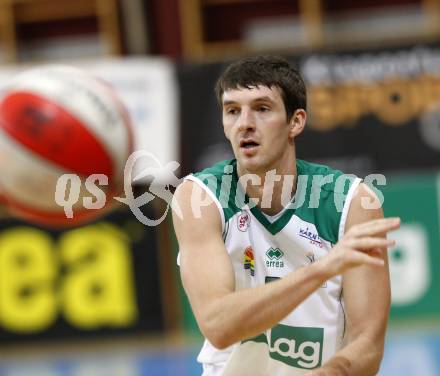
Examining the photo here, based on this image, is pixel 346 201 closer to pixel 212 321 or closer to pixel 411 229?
pixel 212 321

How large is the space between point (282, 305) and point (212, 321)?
11.0 inches

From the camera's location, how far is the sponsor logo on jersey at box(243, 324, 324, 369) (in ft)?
12.2

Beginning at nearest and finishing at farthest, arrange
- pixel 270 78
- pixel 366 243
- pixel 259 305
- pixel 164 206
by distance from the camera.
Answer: pixel 366 243 → pixel 259 305 → pixel 270 78 → pixel 164 206

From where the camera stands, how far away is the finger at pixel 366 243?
3.01 m

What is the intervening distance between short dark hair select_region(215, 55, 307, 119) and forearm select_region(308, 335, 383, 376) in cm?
89

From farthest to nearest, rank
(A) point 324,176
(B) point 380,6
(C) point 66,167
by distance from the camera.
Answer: (B) point 380,6 → (C) point 66,167 → (A) point 324,176

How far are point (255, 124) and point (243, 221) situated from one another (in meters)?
0.40

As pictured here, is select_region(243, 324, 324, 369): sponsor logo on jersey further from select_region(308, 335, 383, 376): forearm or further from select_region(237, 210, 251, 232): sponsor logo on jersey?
select_region(237, 210, 251, 232): sponsor logo on jersey

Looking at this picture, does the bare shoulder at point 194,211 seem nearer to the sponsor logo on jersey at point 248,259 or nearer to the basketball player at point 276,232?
the basketball player at point 276,232

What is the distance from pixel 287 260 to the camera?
375cm

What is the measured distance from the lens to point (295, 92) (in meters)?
3.67

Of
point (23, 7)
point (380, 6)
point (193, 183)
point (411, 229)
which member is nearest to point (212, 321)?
point (193, 183)

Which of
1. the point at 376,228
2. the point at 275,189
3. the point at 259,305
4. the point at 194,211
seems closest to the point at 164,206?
the point at 275,189

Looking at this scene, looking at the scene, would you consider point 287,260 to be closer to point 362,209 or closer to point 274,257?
point 274,257
